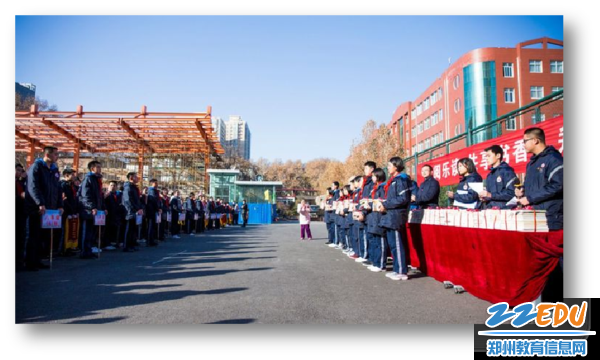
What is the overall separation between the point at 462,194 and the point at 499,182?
2.04 ft

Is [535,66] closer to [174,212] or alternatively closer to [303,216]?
[303,216]

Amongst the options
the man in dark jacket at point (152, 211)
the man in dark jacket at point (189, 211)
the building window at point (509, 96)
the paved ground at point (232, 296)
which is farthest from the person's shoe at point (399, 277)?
the building window at point (509, 96)

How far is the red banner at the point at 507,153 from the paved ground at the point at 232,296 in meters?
2.39

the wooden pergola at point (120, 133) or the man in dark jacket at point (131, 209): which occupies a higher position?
the wooden pergola at point (120, 133)

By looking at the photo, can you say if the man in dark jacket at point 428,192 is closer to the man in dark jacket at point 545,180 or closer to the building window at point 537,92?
the man in dark jacket at point 545,180

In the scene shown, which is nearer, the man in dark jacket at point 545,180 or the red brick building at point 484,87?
the man in dark jacket at point 545,180

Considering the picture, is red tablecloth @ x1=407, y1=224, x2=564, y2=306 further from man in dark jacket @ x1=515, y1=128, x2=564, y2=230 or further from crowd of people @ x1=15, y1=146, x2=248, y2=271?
crowd of people @ x1=15, y1=146, x2=248, y2=271

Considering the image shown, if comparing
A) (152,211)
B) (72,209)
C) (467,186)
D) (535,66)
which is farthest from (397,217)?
(535,66)

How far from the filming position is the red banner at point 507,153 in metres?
5.16

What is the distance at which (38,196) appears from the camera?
6.14m

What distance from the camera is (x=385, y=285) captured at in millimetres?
5082

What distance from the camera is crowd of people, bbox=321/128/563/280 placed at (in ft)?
12.1

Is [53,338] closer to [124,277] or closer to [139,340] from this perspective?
[139,340]

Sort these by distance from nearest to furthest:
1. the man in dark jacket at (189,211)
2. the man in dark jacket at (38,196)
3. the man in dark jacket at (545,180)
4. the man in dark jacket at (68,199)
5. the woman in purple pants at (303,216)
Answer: the man in dark jacket at (545,180)
the man in dark jacket at (38,196)
the man in dark jacket at (68,199)
the woman in purple pants at (303,216)
the man in dark jacket at (189,211)
